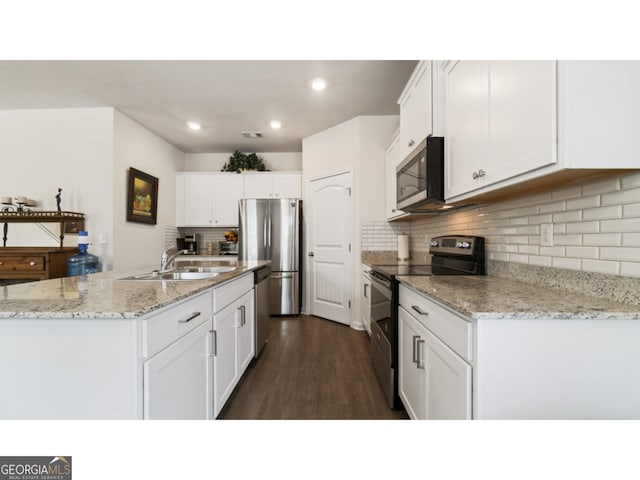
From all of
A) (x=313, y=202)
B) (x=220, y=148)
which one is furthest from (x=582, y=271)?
(x=220, y=148)

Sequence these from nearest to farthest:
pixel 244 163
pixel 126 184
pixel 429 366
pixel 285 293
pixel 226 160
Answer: pixel 429 366 → pixel 126 184 → pixel 285 293 → pixel 244 163 → pixel 226 160

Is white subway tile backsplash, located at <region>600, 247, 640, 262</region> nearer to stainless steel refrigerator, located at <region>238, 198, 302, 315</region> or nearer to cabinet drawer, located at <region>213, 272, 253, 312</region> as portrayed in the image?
cabinet drawer, located at <region>213, 272, 253, 312</region>

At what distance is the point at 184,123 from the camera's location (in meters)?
3.80

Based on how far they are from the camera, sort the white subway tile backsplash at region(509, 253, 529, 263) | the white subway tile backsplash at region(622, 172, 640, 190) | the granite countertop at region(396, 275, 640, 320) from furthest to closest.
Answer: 1. the white subway tile backsplash at region(509, 253, 529, 263)
2. the white subway tile backsplash at region(622, 172, 640, 190)
3. the granite countertop at region(396, 275, 640, 320)

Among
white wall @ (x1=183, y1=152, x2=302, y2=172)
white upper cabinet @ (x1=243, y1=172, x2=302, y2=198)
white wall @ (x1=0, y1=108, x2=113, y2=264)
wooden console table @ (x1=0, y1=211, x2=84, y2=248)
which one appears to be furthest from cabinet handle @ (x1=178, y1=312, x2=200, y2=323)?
white wall @ (x1=183, y1=152, x2=302, y2=172)

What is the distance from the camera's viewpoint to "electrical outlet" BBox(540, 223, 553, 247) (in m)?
1.32

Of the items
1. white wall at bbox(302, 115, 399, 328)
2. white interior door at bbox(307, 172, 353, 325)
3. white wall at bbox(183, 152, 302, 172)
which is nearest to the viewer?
white wall at bbox(302, 115, 399, 328)

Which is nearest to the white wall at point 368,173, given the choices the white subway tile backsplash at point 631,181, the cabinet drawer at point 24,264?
the white subway tile backsplash at point 631,181

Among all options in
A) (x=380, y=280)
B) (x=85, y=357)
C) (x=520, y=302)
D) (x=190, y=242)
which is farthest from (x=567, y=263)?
(x=190, y=242)

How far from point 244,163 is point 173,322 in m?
3.93

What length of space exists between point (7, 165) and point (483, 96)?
16.0ft

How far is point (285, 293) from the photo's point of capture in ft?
13.3

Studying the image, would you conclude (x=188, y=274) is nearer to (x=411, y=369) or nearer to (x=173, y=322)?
(x=173, y=322)

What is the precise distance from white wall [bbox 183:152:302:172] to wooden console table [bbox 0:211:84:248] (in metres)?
2.04
